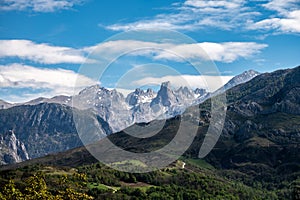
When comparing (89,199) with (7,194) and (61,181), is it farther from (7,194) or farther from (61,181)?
(7,194)

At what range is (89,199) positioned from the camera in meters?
53.5

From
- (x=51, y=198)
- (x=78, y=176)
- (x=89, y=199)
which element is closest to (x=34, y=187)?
(x=51, y=198)

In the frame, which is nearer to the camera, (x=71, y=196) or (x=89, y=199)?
(x=71, y=196)

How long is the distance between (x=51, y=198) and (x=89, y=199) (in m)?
8.11

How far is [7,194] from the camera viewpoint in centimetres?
4469

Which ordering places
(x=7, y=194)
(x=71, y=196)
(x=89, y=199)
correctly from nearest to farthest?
(x=7, y=194), (x=71, y=196), (x=89, y=199)

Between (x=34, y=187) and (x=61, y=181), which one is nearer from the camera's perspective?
(x=34, y=187)

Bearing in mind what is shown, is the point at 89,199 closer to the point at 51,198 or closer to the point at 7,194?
the point at 51,198

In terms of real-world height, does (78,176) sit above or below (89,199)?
above

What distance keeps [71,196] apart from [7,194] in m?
7.49

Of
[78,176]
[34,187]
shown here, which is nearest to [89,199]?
[78,176]

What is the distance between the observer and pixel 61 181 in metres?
50.8

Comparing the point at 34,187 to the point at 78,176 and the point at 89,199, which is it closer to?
the point at 78,176

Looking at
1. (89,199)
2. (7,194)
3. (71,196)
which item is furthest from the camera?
(89,199)
